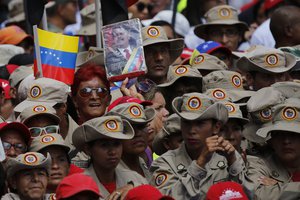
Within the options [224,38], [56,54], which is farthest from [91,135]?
[224,38]

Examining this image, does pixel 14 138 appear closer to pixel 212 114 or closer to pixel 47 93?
pixel 47 93

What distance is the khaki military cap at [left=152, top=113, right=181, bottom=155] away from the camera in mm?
13391

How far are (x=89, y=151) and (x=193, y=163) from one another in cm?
99

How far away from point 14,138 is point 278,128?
2.37 metres

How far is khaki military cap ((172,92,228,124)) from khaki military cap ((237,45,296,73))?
71.9 inches

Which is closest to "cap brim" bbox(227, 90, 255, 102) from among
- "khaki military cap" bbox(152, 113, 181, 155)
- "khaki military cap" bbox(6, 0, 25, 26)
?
"khaki military cap" bbox(152, 113, 181, 155)

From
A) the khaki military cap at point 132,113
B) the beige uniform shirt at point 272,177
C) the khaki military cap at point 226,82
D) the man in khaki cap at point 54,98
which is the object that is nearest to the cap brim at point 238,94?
the khaki military cap at point 226,82

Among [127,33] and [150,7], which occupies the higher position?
[127,33]

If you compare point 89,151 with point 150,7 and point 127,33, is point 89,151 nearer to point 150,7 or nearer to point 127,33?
point 127,33

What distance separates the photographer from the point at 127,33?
1445 centimetres

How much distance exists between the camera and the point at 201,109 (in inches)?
498

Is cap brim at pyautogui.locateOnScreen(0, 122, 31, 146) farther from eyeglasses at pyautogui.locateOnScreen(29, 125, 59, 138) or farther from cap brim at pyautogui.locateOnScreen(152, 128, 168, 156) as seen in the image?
→ cap brim at pyautogui.locateOnScreen(152, 128, 168, 156)

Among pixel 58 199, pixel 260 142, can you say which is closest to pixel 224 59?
pixel 260 142

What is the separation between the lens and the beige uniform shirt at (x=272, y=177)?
480 inches
